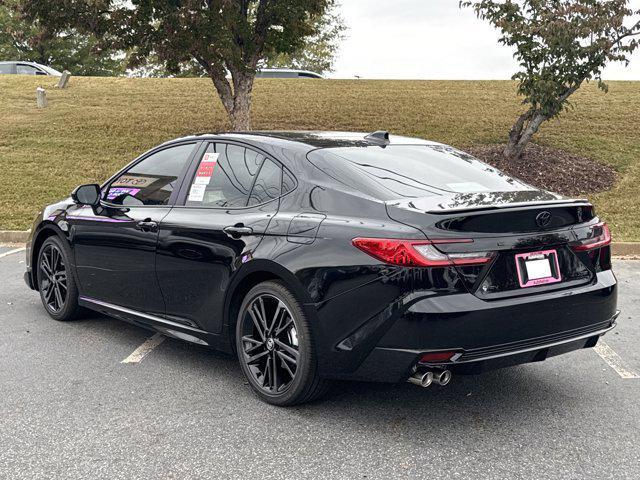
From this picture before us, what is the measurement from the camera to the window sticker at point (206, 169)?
4445mm

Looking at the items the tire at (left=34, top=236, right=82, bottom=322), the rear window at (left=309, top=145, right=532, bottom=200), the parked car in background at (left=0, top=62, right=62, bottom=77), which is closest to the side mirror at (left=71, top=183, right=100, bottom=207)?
the tire at (left=34, top=236, right=82, bottom=322)

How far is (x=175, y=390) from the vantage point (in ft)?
13.7

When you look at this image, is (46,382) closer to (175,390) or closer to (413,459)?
(175,390)

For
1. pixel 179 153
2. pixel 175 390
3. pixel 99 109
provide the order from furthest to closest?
pixel 99 109 → pixel 179 153 → pixel 175 390

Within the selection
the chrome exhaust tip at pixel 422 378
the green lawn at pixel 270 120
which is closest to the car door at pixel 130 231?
the chrome exhaust tip at pixel 422 378

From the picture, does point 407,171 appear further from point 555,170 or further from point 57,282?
point 555,170

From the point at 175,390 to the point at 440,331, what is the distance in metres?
1.77

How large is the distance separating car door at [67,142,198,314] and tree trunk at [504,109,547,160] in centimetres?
1146

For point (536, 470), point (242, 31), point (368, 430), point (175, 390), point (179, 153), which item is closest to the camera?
point (536, 470)

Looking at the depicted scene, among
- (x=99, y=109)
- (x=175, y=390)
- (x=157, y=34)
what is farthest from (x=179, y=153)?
(x=99, y=109)

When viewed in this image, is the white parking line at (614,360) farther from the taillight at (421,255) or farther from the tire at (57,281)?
the tire at (57,281)

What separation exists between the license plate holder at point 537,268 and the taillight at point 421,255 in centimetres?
22

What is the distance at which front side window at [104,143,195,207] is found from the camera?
468cm

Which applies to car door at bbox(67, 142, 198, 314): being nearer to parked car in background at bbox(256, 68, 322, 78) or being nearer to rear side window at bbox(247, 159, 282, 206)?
rear side window at bbox(247, 159, 282, 206)
